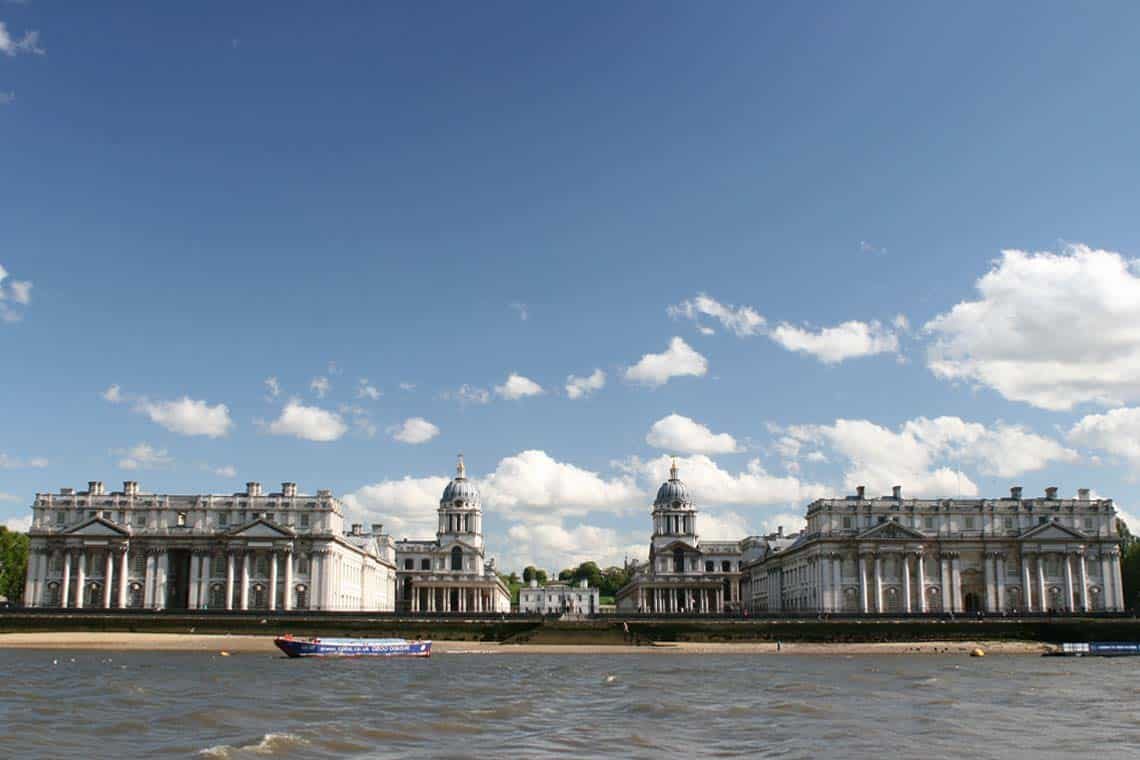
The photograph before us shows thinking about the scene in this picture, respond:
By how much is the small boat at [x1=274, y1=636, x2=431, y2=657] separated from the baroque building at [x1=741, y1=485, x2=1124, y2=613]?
46.8 meters

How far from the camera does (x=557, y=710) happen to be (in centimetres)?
4081

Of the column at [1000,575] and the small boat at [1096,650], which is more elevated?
the column at [1000,575]

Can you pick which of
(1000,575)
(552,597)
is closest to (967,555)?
(1000,575)

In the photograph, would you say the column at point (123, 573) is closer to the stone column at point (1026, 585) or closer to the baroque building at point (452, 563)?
the baroque building at point (452, 563)

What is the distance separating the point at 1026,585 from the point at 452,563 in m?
69.4

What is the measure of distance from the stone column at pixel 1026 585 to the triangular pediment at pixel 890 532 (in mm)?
9541

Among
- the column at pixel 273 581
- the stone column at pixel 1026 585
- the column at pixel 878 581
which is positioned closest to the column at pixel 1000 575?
the stone column at pixel 1026 585

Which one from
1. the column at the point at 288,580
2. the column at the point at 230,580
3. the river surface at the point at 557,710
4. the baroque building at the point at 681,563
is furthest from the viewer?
the baroque building at the point at 681,563

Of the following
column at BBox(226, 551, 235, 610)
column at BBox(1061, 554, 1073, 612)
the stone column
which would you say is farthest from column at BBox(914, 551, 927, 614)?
column at BBox(226, 551, 235, 610)

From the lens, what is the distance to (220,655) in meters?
73.1

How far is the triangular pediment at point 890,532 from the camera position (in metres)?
107

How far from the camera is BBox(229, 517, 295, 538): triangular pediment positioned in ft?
347

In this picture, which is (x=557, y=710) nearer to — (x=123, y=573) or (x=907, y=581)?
(x=907, y=581)

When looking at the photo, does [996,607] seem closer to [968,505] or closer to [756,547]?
[968,505]
